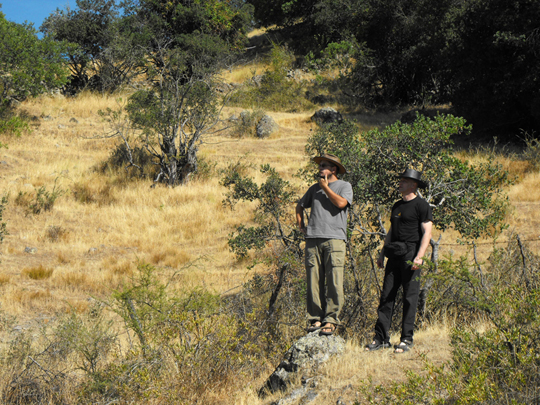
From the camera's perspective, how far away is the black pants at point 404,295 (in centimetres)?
452

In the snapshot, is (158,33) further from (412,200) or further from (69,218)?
(412,200)

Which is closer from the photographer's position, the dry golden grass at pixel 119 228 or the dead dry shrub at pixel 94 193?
the dry golden grass at pixel 119 228

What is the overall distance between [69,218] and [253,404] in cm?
1006

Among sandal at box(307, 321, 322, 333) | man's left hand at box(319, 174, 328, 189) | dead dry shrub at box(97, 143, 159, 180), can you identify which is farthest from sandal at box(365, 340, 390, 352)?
dead dry shrub at box(97, 143, 159, 180)

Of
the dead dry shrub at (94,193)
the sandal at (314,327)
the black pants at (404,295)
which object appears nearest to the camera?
the black pants at (404,295)

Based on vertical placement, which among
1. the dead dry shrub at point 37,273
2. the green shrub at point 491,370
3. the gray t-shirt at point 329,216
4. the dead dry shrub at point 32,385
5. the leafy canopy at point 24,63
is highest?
the leafy canopy at point 24,63

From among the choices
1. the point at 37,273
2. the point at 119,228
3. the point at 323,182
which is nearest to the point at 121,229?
the point at 119,228

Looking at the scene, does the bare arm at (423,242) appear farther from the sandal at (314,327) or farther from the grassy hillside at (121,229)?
the sandal at (314,327)

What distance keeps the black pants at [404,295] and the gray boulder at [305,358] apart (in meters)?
0.44

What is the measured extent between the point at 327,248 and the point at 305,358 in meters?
1.05

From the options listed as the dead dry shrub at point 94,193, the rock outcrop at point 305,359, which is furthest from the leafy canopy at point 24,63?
the rock outcrop at point 305,359

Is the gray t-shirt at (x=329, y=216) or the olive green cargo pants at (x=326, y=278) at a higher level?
the gray t-shirt at (x=329, y=216)

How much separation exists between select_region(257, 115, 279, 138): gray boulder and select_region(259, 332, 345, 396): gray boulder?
16650 millimetres

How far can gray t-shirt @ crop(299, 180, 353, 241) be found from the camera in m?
4.76
